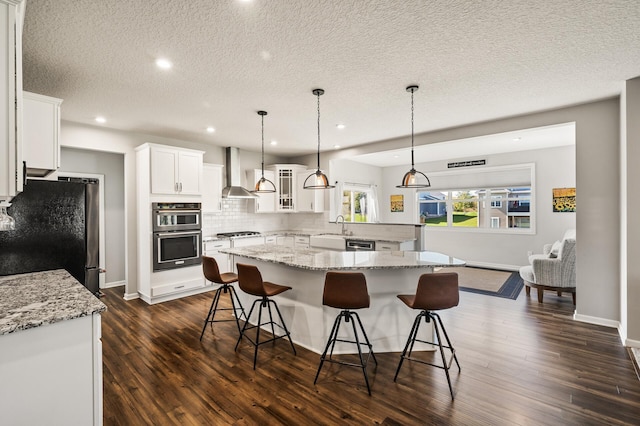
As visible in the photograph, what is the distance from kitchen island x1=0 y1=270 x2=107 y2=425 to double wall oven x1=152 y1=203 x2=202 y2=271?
2.96 meters

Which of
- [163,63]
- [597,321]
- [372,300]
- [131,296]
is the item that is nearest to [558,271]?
[597,321]

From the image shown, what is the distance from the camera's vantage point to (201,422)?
79.7 inches

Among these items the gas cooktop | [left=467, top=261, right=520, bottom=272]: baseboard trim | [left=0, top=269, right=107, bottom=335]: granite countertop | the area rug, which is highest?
the gas cooktop

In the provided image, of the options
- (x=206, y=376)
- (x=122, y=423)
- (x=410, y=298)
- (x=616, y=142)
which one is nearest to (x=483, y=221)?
(x=616, y=142)

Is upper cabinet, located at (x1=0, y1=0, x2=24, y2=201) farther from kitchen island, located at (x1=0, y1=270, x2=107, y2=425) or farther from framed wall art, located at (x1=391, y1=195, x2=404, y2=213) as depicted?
framed wall art, located at (x1=391, y1=195, x2=404, y2=213)

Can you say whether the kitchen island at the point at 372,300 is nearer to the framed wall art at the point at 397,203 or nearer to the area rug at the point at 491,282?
the area rug at the point at 491,282

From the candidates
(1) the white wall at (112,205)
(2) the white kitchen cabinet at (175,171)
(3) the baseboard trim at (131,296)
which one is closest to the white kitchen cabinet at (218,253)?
(2) the white kitchen cabinet at (175,171)

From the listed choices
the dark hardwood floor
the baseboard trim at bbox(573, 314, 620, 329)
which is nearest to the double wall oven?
the dark hardwood floor

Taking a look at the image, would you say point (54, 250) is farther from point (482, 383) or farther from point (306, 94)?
point (482, 383)

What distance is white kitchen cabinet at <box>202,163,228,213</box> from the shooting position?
5609 millimetres

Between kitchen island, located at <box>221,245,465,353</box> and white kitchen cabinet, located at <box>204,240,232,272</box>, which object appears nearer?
kitchen island, located at <box>221,245,465,353</box>

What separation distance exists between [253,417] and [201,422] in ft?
1.11

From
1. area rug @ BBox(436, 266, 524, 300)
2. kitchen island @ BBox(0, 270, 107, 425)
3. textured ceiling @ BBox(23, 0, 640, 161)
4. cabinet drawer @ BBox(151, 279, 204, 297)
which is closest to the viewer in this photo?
kitchen island @ BBox(0, 270, 107, 425)

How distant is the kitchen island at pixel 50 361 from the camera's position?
138 centimetres
